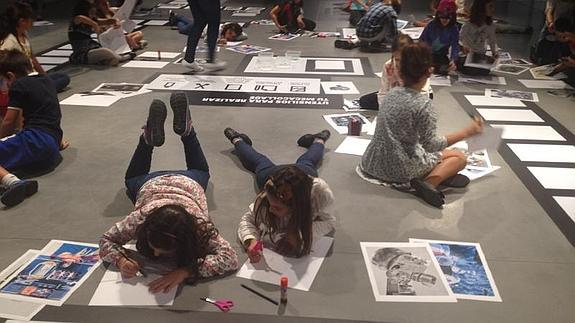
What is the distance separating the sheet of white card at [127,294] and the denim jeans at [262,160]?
978 mm

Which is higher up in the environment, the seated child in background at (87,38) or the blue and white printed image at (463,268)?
the seated child in background at (87,38)

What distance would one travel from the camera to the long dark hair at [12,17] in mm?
4305

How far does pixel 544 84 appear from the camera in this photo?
534 centimetres

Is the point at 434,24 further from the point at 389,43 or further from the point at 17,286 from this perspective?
the point at 17,286

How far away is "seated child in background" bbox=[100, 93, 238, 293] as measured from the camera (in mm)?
2045

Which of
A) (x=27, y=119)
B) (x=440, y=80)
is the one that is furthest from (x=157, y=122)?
(x=440, y=80)

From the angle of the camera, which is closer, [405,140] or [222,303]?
[222,303]

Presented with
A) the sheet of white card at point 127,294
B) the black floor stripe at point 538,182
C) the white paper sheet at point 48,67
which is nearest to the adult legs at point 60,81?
the white paper sheet at point 48,67

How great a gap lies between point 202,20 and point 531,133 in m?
3.33

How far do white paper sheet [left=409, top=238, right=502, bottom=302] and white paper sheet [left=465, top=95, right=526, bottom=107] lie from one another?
2.47 metres

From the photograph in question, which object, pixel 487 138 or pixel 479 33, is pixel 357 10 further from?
pixel 487 138

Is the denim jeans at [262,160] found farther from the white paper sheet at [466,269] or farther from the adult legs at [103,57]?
the adult legs at [103,57]

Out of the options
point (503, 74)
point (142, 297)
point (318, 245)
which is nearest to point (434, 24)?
Answer: point (503, 74)

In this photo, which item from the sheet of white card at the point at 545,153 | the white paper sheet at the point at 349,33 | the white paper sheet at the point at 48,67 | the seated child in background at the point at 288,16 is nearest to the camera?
the sheet of white card at the point at 545,153
